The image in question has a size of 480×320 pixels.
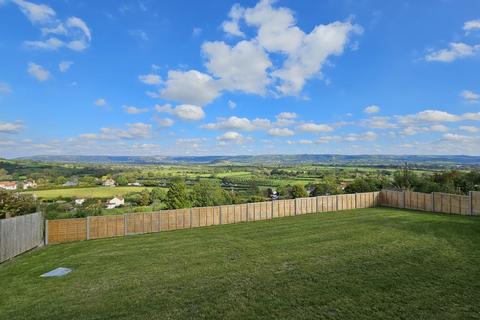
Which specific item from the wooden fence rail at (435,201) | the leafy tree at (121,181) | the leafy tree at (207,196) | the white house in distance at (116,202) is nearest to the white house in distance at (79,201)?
the white house in distance at (116,202)

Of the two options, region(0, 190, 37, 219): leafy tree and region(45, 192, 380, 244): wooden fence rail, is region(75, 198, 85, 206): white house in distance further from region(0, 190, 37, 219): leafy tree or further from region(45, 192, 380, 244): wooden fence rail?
region(45, 192, 380, 244): wooden fence rail

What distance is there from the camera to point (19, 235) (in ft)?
43.7

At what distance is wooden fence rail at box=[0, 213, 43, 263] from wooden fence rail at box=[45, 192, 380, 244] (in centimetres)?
91

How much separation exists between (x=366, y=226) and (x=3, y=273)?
15886mm

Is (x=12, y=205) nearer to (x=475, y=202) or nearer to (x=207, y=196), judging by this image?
(x=207, y=196)

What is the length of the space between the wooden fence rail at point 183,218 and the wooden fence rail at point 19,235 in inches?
35.7

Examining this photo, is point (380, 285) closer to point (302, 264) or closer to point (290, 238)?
point (302, 264)

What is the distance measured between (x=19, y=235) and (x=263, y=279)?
11827 millimetres

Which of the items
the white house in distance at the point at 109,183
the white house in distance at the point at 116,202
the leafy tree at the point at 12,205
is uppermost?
the leafy tree at the point at 12,205

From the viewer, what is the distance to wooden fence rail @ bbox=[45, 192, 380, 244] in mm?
16734

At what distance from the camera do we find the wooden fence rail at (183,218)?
1673cm

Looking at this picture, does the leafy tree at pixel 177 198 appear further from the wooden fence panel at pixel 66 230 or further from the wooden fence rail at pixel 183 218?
the wooden fence panel at pixel 66 230

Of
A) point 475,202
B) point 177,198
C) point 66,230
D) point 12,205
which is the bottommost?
point 177,198

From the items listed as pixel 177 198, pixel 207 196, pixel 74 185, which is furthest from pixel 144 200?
pixel 74 185
